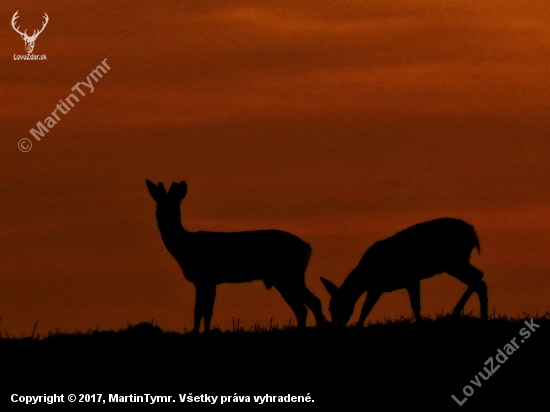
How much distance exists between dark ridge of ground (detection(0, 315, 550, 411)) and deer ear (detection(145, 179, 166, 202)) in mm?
2422

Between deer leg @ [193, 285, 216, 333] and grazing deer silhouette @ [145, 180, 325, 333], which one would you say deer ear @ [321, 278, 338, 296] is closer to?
grazing deer silhouette @ [145, 180, 325, 333]

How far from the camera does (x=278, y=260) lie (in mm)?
18469

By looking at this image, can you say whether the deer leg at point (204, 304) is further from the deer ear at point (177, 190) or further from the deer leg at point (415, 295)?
the deer leg at point (415, 295)

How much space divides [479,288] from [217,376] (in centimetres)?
703

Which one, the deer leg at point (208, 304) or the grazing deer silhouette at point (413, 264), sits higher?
the grazing deer silhouette at point (413, 264)

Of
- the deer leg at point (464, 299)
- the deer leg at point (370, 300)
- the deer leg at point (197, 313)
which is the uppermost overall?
the deer leg at point (370, 300)

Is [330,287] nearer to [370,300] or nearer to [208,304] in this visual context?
[370,300]

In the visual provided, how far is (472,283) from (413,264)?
3.37ft

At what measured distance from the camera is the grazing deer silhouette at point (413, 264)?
20.0 metres

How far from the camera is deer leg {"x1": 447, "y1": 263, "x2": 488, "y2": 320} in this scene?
19292 mm

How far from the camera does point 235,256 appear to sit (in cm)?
1830

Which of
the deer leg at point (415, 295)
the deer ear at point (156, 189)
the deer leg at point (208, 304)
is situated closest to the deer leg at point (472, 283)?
the deer leg at point (415, 295)

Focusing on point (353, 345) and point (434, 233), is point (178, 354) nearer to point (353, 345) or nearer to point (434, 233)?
point (353, 345)

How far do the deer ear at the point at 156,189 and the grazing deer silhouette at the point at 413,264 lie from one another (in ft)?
12.8
